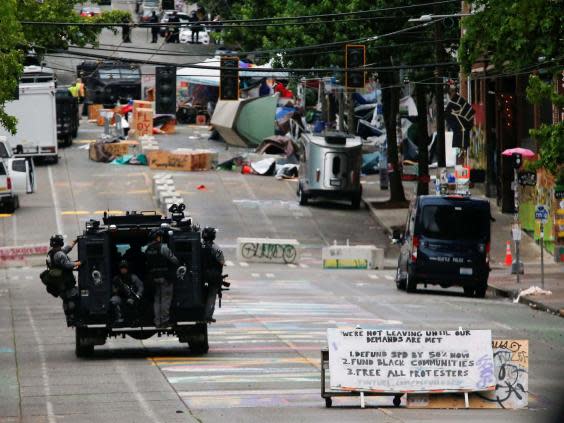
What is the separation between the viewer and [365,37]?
53.0 m

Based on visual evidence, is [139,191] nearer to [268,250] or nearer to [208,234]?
[268,250]

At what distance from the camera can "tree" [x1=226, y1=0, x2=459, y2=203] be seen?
174 ft

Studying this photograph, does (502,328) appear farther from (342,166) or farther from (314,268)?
(342,166)

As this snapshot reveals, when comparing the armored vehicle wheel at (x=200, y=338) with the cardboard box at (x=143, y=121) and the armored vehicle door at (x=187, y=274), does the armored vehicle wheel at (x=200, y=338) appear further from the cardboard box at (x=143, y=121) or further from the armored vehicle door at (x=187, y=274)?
the cardboard box at (x=143, y=121)

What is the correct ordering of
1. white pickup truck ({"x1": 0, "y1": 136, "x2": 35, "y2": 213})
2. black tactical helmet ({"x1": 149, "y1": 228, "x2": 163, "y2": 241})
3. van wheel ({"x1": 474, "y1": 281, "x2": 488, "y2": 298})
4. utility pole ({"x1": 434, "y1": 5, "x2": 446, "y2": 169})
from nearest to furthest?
black tactical helmet ({"x1": 149, "y1": 228, "x2": 163, "y2": 241}) < van wheel ({"x1": 474, "y1": 281, "x2": 488, "y2": 298}) < utility pole ({"x1": 434, "y1": 5, "x2": 446, "y2": 169}) < white pickup truck ({"x1": 0, "y1": 136, "x2": 35, "y2": 213})

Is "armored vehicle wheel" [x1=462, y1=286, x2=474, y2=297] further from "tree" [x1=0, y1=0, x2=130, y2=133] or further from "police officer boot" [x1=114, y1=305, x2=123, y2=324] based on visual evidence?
"police officer boot" [x1=114, y1=305, x2=123, y2=324]

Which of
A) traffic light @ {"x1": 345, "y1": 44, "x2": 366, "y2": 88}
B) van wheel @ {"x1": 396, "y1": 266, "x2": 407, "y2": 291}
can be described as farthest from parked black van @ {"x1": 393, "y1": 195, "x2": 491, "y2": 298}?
traffic light @ {"x1": 345, "y1": 44, "x2": 366, "y2": 88}

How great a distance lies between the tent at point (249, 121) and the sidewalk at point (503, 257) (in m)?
8.39

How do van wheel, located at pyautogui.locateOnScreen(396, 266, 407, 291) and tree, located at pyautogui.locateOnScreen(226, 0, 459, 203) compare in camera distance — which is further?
tree, located at pyautogui.locateOnScreen(226, 0, 459, 203)

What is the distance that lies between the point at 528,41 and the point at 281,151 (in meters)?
36.3

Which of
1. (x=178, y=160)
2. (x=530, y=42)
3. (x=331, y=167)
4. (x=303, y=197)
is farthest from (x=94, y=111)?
(x=530, y=42)

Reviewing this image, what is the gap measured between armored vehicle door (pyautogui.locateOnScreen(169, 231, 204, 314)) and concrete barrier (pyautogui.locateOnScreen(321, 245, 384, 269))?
2229 cm

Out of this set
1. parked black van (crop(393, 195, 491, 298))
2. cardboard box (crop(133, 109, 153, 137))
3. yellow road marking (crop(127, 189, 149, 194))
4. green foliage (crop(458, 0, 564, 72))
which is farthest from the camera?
cardboard box (crop(133, 109, 153, 137))

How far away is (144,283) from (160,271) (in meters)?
0.76
